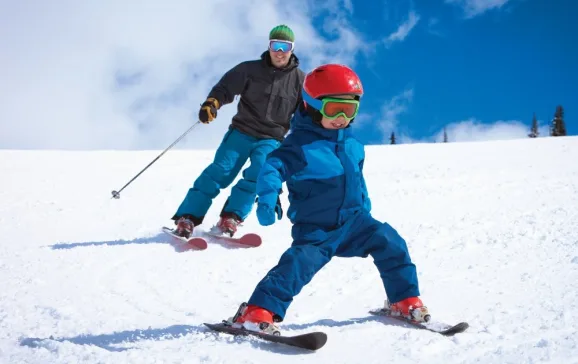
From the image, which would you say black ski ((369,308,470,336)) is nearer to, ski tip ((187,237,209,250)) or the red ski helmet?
the red ski helmet

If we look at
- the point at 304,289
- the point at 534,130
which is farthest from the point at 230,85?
the point at 534,130

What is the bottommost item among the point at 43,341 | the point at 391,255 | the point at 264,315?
the point at 43,341

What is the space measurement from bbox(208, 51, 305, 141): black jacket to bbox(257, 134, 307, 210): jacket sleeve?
8.00ft

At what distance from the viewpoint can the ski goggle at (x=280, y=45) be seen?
5.24 meters

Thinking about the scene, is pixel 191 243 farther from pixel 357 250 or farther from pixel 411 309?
pixel 411 309

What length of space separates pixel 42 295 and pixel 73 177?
24.3 ft

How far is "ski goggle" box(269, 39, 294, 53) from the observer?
206 inches

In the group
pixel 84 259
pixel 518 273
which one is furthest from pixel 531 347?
pixel 84 259

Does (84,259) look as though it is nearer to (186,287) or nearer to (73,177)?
(186,287)

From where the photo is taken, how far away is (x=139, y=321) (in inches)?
118

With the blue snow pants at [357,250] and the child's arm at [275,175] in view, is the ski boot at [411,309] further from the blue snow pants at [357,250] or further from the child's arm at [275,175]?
the child's arm at [275,175]

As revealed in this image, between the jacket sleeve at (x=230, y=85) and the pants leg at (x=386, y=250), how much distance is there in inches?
112

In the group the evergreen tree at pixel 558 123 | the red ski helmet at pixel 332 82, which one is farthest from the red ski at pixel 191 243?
the evergreen tree at pixel 558 123

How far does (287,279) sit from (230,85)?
10.5 feet
